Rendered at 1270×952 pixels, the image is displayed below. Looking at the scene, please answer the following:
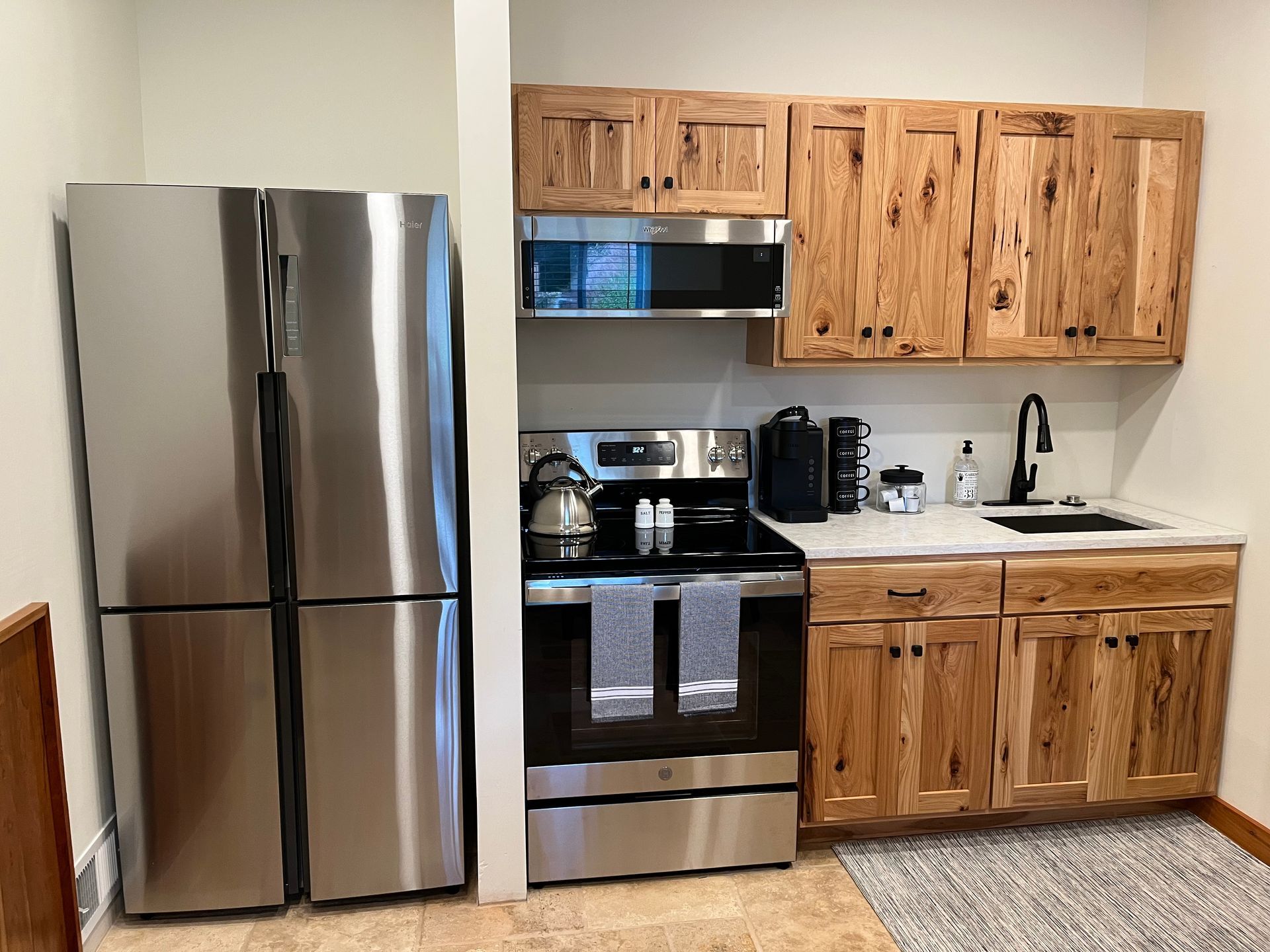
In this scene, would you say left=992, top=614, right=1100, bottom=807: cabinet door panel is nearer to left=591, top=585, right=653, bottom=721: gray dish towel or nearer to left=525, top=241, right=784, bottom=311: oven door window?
left=591, top=585, right=653, bottom=721: gray dish towel

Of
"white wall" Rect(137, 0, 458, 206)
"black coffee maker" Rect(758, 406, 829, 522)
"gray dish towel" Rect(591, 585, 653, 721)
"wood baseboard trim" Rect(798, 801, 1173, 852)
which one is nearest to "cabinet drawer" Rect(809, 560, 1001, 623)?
"black coffee maker" Rect(758, 406, 829, 522)

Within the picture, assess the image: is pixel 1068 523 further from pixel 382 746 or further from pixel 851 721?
pixel 382 746

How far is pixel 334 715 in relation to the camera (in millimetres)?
2289

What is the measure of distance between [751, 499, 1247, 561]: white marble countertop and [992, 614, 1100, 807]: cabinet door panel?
22cm

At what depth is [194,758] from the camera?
88.9 inches

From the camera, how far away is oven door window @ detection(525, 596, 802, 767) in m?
2.32

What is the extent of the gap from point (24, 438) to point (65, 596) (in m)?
0.40

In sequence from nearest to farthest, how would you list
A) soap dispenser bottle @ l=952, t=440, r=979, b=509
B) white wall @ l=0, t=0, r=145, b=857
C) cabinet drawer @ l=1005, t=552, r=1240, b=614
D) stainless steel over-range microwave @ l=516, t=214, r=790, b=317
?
white wall @ l=0, t=0, r=145, b=857, stainless steel over-range microwave @ l=516, t=214, r=790, b=317, cabinet drawer @ l=1005, t=552, r=1240, b=614, soap dispenser bottle @ l=952, t=440, r=979, b=509

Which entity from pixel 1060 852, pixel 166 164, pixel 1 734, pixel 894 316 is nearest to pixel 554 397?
pixel 894 316

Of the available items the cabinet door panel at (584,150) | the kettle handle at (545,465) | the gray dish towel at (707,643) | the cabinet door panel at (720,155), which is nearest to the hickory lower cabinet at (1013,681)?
the gray dish towel at (707,643)

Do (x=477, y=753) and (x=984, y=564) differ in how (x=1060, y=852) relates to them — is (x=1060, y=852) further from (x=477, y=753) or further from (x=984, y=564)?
(x=477, y=753)

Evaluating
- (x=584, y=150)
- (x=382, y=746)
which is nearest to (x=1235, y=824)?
(x=382, y=746)

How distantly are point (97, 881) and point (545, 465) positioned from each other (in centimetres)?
154

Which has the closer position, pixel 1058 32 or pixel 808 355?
pixel 808 355
